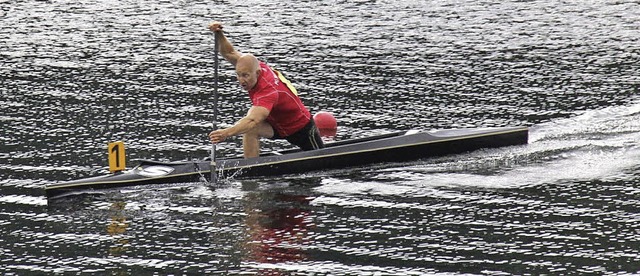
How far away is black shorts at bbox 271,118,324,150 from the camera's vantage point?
16.7 metres

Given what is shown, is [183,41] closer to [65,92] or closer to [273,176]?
[65,92]

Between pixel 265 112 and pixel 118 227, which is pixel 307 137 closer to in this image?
pixel 265 112

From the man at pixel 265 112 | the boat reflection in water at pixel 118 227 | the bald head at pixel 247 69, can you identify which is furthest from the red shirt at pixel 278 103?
the boat reflection in water at pixel 118 227

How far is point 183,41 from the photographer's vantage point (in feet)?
86.1

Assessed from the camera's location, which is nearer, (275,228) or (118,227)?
(275,228)

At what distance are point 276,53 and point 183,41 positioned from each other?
7.74 ft

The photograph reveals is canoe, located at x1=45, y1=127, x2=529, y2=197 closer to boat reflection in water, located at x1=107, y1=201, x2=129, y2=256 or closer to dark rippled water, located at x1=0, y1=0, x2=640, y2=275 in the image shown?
dark rippled water, located at x1=0, y1=0, x2=640, y2=275

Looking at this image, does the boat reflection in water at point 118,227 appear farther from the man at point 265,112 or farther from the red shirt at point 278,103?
the red shirt at point 278,103

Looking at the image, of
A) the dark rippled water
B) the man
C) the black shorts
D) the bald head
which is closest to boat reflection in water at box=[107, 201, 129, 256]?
the dark rippled water

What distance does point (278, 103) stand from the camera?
16.4 m

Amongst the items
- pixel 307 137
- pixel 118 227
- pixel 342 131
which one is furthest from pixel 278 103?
pixel 118 227

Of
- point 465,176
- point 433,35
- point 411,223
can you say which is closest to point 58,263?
point 411,223

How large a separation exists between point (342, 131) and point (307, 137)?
2.04 metres

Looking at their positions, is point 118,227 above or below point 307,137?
below
